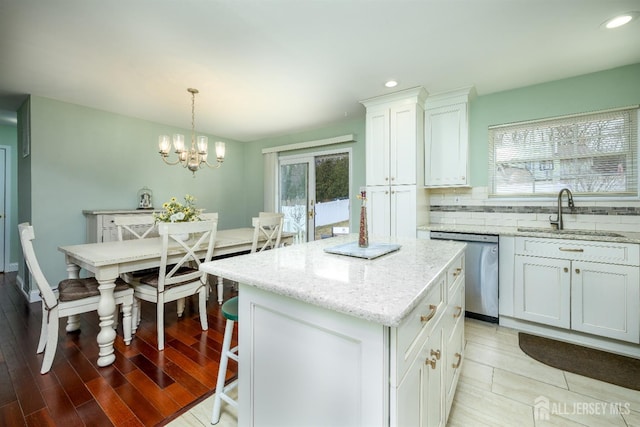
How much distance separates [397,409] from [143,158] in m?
4.59

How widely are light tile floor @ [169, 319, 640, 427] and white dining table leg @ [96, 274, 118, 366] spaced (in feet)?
2.85

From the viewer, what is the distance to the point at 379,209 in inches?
128

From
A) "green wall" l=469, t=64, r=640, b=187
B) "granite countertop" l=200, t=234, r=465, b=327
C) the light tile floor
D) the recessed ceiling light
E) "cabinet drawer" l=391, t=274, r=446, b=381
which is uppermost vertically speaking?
the recessed ceiling light

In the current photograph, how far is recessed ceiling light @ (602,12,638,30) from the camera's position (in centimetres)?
180

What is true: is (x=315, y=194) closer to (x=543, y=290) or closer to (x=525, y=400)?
(x=543, y=290)

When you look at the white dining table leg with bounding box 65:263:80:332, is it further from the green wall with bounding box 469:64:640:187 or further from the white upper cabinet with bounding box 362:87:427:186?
the green wall with bounding box 469:64:640:187

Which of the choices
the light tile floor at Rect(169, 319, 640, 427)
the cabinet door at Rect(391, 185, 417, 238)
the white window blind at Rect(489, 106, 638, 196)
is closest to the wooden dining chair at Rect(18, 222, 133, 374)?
the light tile floor at Rect(169, 319, 640, 427)

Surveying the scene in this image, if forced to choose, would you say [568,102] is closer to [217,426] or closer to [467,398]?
[467,398]

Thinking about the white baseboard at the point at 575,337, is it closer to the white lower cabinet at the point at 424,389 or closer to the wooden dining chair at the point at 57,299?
the white lower cabinet at the point at 424,389

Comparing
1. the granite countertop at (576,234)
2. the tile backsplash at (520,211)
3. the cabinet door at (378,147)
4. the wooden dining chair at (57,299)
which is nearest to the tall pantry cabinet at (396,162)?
the cabinet door at (378,147)

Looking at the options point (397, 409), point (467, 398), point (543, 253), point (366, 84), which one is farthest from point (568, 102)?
point (397, 409)

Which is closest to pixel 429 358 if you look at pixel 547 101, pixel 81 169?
pixel 547 101

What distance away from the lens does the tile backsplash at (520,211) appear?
2.49m

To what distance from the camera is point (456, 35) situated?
6.63 ft
